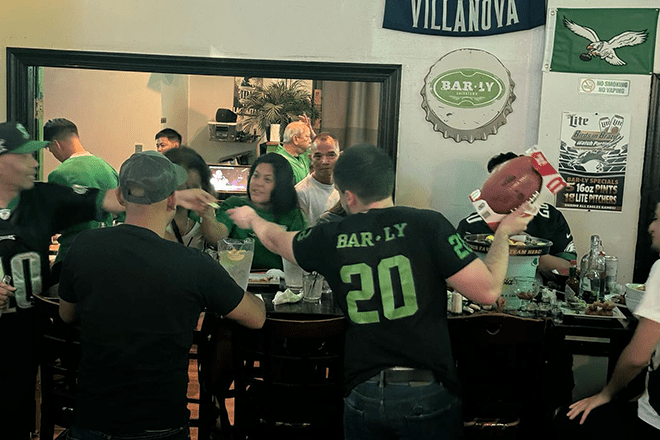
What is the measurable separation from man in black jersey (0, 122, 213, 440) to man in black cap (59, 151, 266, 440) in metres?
0.81

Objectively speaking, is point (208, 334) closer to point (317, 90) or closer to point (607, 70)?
point (607, 70)

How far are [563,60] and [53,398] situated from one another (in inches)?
132

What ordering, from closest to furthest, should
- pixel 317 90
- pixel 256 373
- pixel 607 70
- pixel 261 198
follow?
pixel 256 373
pixel 261 198
pixel 607 70
pixel 317 90

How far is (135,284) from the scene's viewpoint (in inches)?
77.2

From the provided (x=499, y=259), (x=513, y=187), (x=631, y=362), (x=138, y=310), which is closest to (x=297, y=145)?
(x=513, y=187)

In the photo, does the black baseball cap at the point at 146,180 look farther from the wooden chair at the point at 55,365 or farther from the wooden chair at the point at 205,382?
the wooden chair at the point at 205,382

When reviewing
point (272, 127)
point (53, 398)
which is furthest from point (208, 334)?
point (272, 127)

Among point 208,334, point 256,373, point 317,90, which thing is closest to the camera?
point 256,373

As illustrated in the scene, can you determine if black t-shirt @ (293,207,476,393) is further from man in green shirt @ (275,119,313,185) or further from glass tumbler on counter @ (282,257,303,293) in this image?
man in green shirt @ (275,119,313,185)

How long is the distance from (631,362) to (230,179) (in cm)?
589

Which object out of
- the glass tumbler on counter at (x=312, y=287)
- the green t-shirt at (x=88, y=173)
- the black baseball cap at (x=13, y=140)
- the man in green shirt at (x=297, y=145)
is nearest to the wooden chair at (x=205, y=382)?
the glass tumbler on counter at (x=312, y=287)

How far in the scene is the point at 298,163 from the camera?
595 centimetres

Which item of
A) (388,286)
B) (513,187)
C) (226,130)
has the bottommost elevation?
(388,286)

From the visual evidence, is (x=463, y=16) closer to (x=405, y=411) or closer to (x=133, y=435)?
(x=405, y=411)
